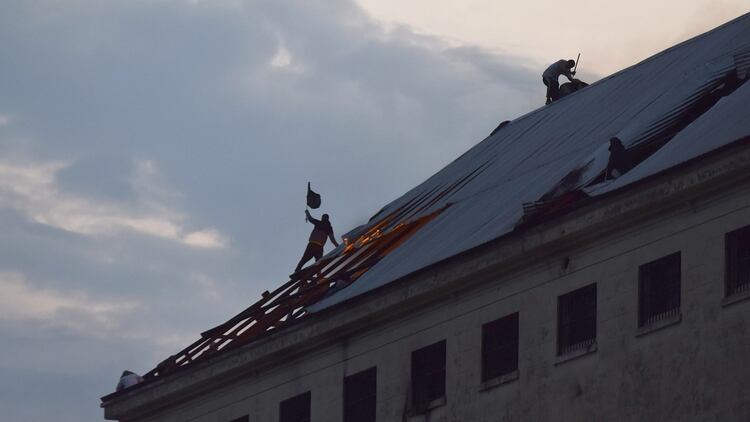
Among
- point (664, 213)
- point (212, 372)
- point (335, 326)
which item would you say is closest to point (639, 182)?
point (664, 213)

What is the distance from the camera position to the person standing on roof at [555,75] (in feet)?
247

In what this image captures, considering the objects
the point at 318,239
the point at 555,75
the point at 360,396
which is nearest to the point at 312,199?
the point at 318,239

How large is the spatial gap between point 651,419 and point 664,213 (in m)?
4.68

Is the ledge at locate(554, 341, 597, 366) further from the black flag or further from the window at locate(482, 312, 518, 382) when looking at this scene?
the black flag

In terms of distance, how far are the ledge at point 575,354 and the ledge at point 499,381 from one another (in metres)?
1.41

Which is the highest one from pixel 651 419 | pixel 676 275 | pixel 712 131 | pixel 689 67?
pixel 689 67

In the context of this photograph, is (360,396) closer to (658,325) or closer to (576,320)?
(576,320)

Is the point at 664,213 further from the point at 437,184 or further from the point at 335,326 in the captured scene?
the point at 437,184

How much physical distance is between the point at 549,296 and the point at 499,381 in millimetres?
2313

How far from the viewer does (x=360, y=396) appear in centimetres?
5869

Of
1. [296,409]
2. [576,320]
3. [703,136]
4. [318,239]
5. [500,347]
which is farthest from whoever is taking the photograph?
[318,239]

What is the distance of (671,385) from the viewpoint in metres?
50.0

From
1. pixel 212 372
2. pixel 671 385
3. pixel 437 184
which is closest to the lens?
pixel 671 385

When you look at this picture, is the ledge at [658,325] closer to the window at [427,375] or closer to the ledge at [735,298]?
the ledge at [735,298]
